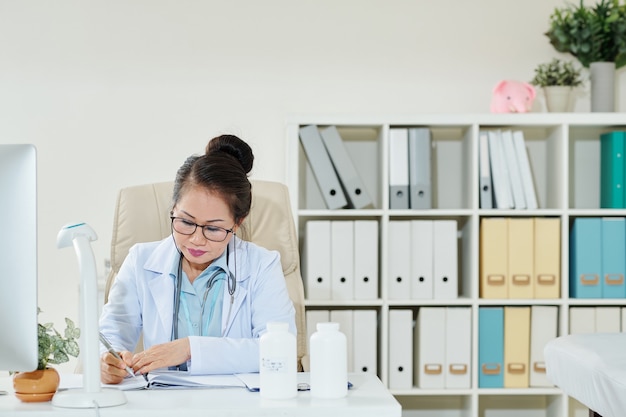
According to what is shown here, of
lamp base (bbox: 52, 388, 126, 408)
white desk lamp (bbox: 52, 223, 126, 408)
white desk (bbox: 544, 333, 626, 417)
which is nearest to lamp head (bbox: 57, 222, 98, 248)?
white desk lamp (bbox: 52, 223, 126, 408)

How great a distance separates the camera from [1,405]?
1.48m

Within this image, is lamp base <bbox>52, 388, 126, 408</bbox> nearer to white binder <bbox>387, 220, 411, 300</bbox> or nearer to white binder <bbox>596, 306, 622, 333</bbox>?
white binder <bbox>387, 220, 411, 300</bbox>

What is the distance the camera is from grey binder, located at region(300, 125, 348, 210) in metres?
3.24

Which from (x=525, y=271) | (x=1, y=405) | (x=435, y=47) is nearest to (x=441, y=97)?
(x=435, y=47)

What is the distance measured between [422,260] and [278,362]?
6.11ft

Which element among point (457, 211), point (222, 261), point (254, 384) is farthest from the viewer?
point (457, 211)

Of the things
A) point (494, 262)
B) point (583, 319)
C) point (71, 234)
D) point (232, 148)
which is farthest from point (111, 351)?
point (583, 319)

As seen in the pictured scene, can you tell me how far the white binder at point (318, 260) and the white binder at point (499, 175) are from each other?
0.65 meters

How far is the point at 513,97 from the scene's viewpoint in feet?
10.9

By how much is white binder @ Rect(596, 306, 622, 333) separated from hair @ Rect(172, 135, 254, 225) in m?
1.76

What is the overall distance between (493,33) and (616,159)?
0.69 m

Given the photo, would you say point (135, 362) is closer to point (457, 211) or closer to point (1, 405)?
point (1, 405)

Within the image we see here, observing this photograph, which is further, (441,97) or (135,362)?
(441,97)

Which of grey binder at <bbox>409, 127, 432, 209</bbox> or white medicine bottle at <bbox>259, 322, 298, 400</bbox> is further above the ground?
grey binder at <bbox>409, 127, 432, 209</bbox>
